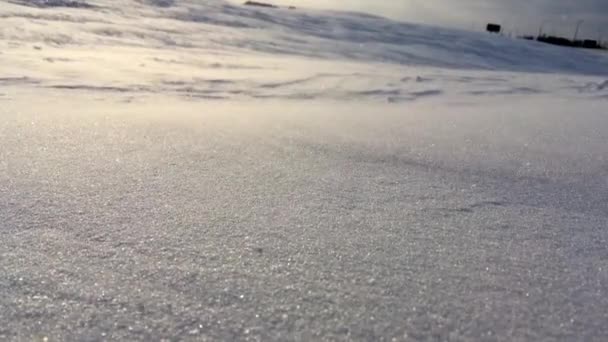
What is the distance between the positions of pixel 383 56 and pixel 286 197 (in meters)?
3.87

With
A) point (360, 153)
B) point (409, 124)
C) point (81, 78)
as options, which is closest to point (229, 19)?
point (81, 78)

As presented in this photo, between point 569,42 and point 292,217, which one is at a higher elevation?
point 569,42

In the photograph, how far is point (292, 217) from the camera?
29.6 inches

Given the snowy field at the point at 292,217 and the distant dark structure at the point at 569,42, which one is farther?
the distant dark structure at the point at 569,42

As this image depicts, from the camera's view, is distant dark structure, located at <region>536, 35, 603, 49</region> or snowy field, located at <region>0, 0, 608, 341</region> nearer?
snowy field, located at <region>0, 0, 608, 341</region>

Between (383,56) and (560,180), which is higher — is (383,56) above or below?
above

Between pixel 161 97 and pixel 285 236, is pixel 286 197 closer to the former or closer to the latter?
pixel 285 236

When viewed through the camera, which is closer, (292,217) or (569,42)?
(292,217)

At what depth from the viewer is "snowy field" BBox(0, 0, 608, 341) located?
50 centimetres

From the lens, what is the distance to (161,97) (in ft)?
6.13

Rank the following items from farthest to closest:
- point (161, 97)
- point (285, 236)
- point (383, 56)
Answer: point (383, 56)
point (161, 97)
point (285, 236)

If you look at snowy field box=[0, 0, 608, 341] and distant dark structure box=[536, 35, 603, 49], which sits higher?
distant dark structure box=[536, 35, 603, 49]

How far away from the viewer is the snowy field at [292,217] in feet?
1.65

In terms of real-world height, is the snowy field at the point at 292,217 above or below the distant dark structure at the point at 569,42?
below
